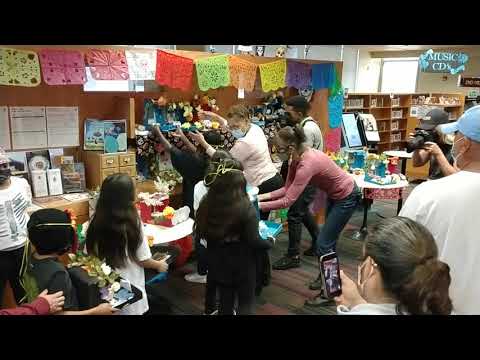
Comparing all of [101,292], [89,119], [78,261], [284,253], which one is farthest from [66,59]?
[284,253]

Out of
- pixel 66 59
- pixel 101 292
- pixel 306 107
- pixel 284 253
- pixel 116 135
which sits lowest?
pixel 284 253

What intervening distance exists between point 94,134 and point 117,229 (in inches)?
65.6

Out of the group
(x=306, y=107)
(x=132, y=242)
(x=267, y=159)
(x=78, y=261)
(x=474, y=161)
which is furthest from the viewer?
(x=306, y=107)

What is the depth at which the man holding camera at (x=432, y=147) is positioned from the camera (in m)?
2.62

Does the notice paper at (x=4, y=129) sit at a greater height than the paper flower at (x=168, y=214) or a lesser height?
greater

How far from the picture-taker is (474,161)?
1738mm

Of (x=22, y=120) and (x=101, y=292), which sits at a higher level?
(x=22, y=120)

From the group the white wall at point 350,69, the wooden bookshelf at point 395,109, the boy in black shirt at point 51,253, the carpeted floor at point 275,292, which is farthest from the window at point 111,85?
the white wall at point 350,69

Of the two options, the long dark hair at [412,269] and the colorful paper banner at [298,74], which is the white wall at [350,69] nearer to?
the colorful paper banner at [298,74]

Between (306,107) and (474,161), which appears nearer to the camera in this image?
(474,161)

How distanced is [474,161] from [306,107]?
110 inches

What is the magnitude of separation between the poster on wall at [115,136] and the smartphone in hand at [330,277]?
2607mm

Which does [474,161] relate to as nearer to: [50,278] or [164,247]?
[50,278]

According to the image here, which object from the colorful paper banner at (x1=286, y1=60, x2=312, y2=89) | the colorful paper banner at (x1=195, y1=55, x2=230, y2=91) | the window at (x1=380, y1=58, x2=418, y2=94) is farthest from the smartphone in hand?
the window at (x1=380, y1=58, x2=418, y2=94)
